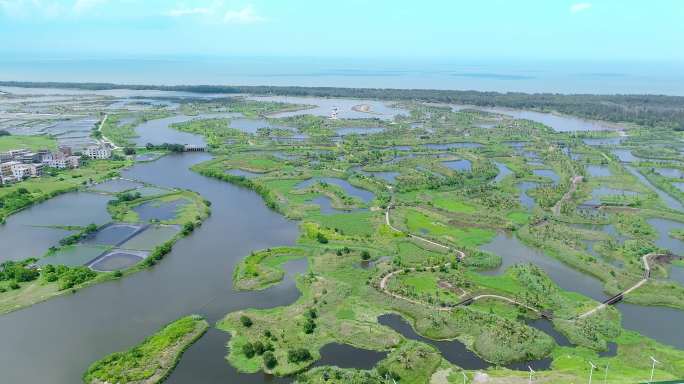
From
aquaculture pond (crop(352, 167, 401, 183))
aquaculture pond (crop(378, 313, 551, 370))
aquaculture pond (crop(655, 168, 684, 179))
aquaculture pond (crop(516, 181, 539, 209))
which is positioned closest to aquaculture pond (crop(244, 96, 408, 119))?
aquaculture pond (crop(352, 167, 401, 183))

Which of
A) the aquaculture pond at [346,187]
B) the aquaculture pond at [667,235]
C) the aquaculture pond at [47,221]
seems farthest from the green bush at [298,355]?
the aquaculture pond at [667,235]

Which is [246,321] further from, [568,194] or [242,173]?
[568,194]

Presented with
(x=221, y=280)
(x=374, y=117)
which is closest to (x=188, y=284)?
(x=221, y=280)

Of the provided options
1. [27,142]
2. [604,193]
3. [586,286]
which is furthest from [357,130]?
[586,286]

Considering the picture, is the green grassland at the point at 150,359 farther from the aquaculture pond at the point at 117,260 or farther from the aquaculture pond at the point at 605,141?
the aquaculture pond at the point at 605,141

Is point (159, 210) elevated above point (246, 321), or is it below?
above
